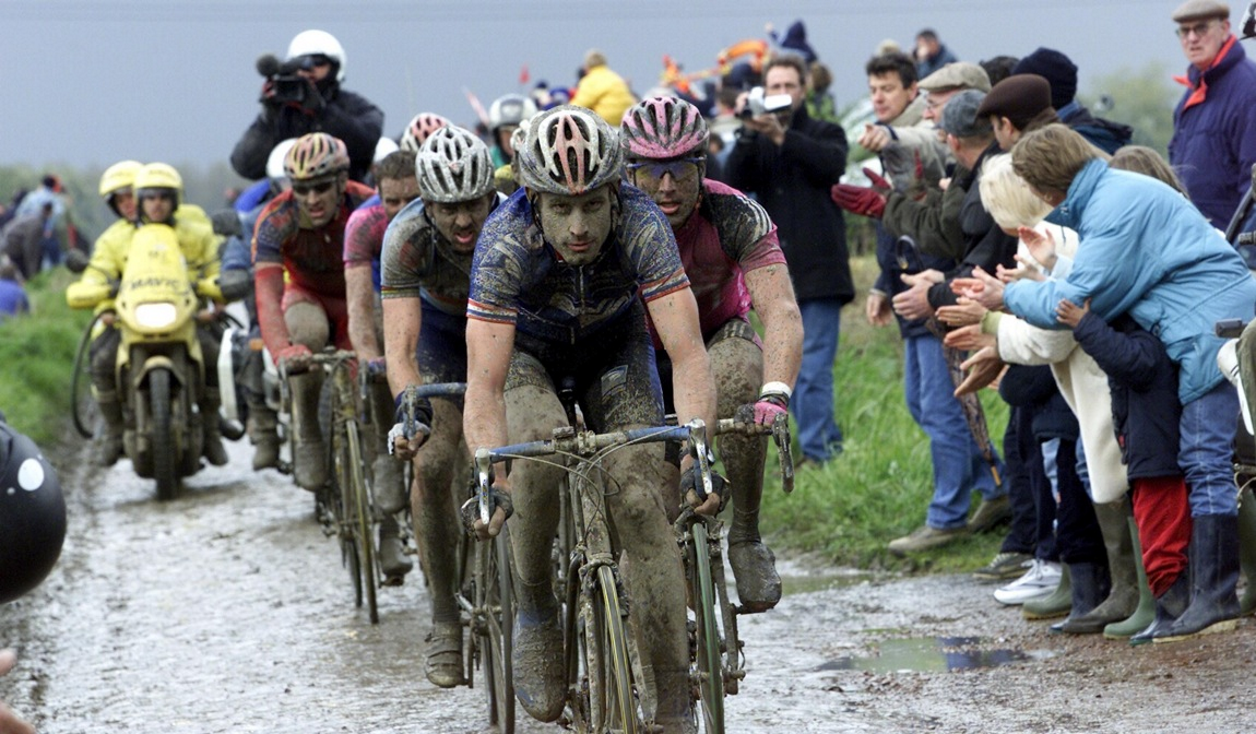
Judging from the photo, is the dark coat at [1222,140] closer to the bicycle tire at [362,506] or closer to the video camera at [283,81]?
the bicycle tire at [362,506]

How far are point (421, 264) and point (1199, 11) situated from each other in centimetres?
447

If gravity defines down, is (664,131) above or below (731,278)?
above

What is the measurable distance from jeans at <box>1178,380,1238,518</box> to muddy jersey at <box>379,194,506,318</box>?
2941 mm

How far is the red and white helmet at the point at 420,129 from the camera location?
970 cm

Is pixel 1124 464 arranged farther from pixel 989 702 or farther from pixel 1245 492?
pixel 989 702

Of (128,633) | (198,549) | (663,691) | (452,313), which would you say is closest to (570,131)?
(663,691)

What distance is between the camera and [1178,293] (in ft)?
26.2

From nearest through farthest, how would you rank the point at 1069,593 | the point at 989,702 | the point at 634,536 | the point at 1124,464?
1. the point at 634,536
2. the point at 989,702
3. the point at 1124,464
4. the point at 1069,593

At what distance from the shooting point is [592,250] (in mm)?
6340

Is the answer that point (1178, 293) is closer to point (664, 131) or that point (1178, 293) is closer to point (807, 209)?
point (664, 131)

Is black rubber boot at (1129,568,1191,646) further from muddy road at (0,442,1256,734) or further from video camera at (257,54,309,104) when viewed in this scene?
video camera at (257,54,309,104)

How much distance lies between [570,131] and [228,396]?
900cm

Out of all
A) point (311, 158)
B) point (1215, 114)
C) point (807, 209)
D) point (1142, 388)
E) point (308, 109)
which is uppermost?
point (308, 109)

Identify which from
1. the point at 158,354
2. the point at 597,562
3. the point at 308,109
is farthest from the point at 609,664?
the point at 158,354
